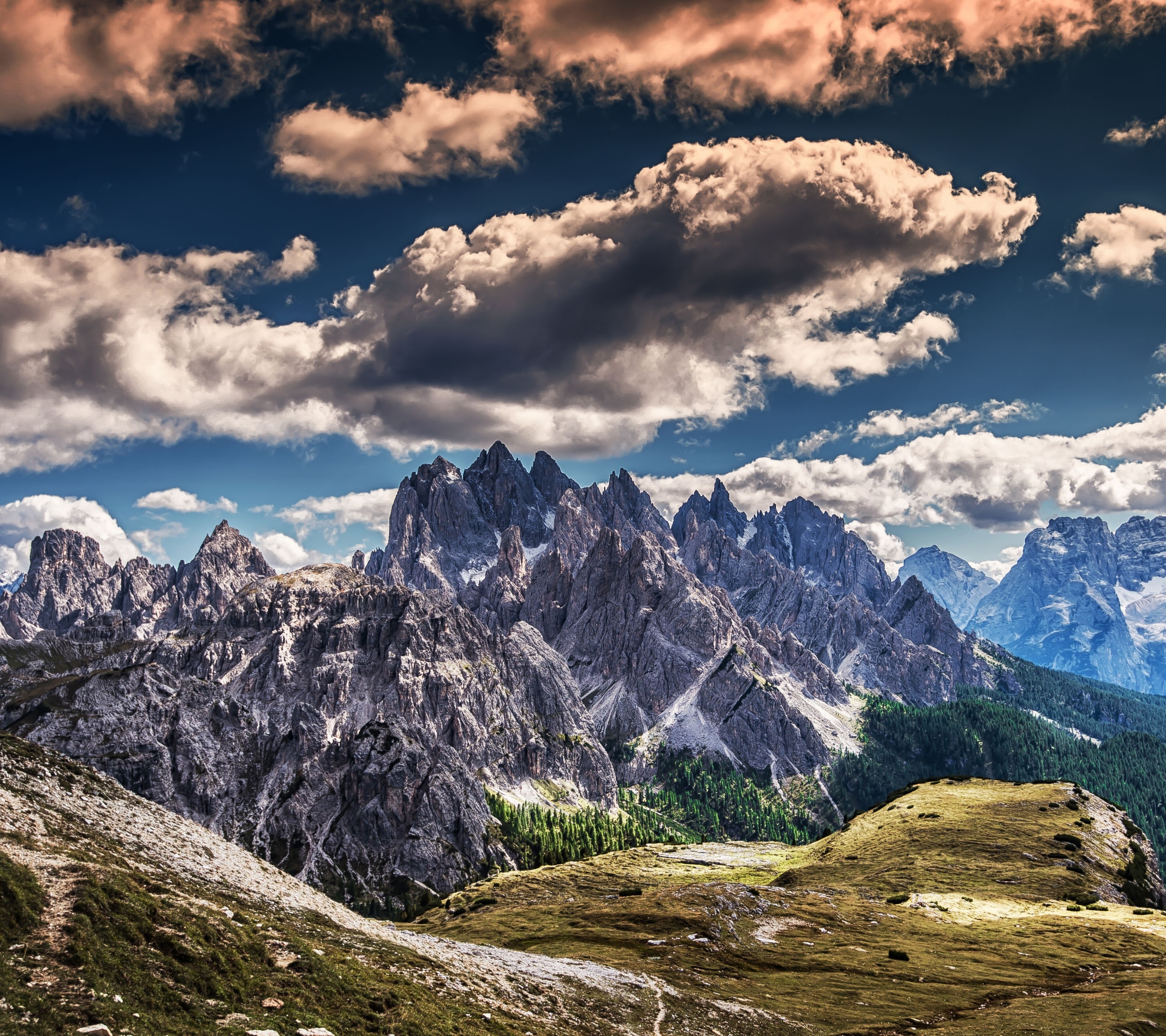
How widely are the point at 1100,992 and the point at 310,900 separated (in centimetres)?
8109

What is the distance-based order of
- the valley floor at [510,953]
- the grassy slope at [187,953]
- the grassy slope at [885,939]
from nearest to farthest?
the grassy slope at [187,953] < the valley floor at [510,953] < the grassy slope at [885,939]

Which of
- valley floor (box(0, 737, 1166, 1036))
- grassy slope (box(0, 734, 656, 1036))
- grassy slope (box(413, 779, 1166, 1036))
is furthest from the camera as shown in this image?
grassy slope (box(413, 779, 1166, 1036))

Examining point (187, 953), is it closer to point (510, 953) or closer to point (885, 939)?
point (510, 953)

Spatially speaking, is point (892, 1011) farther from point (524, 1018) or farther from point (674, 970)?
point (524, 1018)

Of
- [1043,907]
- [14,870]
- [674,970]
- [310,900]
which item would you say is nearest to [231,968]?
[14,870]

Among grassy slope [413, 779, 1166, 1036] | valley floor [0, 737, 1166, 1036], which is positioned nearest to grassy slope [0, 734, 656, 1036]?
valley floor [0, 737, 1166, 1036]

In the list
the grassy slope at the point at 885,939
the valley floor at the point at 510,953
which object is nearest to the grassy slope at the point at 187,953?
the valley floor at the point at 510,953

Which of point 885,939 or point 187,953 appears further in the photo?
point 885,939

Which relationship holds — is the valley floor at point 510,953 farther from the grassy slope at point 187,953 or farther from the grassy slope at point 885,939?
the grassy slope at point 885,939

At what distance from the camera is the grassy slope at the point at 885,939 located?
67.0 m

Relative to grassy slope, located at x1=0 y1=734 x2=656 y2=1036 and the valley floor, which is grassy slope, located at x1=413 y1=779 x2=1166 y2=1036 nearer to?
the valley floor

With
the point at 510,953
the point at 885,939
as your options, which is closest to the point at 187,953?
the point at 510,953

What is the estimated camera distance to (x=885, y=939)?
104812mm

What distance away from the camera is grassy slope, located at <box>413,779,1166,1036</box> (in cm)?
6700
